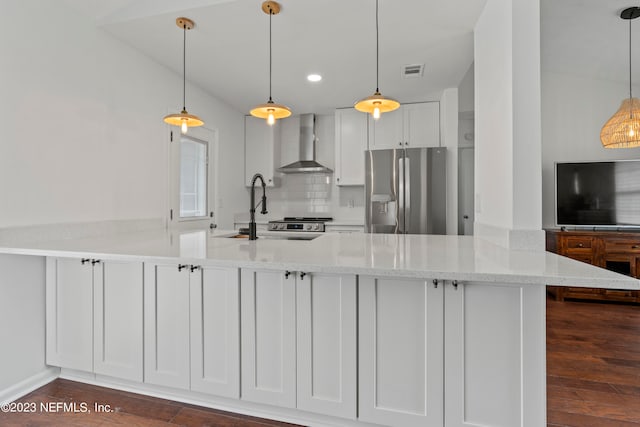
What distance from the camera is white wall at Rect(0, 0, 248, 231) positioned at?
1891 mm

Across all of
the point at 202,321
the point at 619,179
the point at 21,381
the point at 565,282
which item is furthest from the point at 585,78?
the point at 21,381

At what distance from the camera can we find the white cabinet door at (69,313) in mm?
1928

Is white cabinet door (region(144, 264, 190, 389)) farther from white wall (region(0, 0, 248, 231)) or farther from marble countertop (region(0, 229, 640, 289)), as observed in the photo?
white wall (region(0, 0, 248, 231))

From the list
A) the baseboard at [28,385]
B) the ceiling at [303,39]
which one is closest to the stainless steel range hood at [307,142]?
the ceiling at [303,39]

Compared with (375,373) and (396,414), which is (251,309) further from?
(396,414)

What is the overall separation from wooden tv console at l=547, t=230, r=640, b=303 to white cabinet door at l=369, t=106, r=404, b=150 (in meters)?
2.19

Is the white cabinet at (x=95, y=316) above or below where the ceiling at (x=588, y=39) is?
below

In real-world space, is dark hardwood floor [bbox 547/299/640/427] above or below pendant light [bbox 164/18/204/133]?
below

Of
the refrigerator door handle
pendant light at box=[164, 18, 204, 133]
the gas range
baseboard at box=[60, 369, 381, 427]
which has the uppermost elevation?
pendant light at box=[164, 18, 204, 133]

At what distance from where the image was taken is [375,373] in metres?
1.49

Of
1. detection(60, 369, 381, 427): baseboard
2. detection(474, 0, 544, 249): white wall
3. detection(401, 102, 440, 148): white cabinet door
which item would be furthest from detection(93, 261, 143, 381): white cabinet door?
detection(401, 102, 440, 148): white cabinet door

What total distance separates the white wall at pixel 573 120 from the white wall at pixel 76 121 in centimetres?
447

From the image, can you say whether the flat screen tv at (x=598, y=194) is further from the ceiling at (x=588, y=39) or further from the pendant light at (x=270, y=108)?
the pendant light at (x=270, y=108)

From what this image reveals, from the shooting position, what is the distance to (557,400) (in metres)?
1.85
